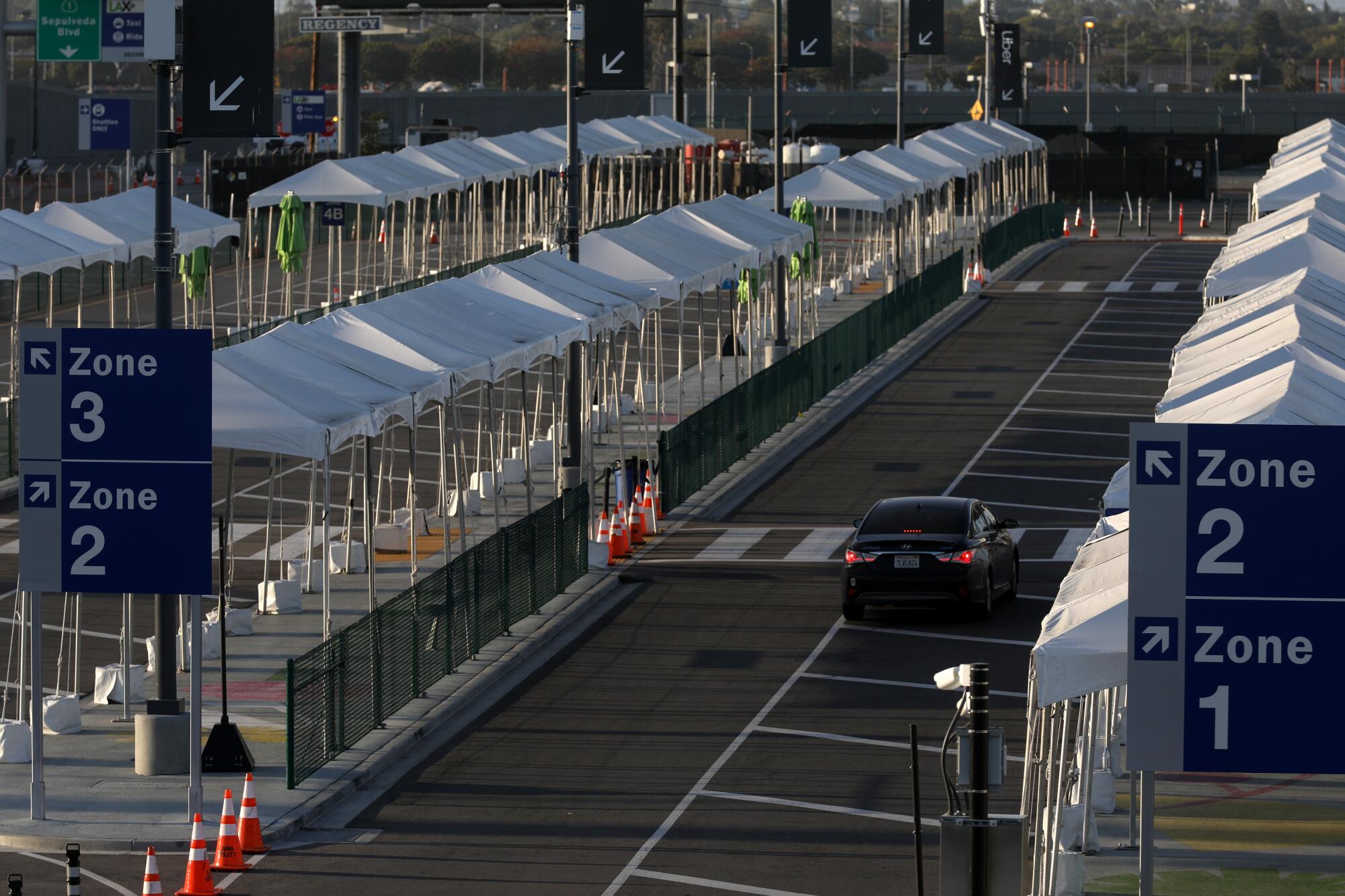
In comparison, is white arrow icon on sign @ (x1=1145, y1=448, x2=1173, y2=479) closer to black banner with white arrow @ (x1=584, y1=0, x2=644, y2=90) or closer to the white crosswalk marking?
the white crosswalk marking

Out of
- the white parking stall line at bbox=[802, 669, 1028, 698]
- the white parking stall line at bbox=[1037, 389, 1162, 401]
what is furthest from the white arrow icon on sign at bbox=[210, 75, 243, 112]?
the white parking stall line at bbox=[1037, 389, 1162, 401]

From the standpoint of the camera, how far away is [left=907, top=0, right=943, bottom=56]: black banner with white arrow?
7075cm

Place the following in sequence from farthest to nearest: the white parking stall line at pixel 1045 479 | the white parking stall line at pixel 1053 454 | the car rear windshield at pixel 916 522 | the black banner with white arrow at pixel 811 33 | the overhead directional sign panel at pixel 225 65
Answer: the black banner with white arrow at pixel 811 33
the white parking stall line at pixel 1053 454
the white parking stall line at pixel 1045 479
the car rear windshield at pixel 916 522
the overhead directional sign panel at pixel 225 65

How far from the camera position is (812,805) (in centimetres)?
1922

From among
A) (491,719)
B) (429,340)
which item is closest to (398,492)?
(429,340)

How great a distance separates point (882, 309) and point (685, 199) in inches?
1482

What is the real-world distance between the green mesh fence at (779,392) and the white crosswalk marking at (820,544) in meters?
2.61

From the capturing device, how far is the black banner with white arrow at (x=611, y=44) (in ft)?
127

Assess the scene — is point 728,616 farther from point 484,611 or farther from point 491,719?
point 491,719

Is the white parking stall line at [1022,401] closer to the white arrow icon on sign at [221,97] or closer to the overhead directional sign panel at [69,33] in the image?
the white arrow icon on sign at [221,97]

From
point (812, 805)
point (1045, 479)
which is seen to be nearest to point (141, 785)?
point (812, 805)

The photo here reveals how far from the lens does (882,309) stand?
50062 millimetres

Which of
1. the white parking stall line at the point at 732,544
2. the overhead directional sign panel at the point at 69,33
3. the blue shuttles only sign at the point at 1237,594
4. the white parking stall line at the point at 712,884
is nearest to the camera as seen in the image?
the blue shuttles only sign at the point at 1237,594

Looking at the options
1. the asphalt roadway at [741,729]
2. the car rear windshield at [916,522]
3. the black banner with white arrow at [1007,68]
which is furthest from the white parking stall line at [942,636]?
the black banner with white arrow at [1007,68]
